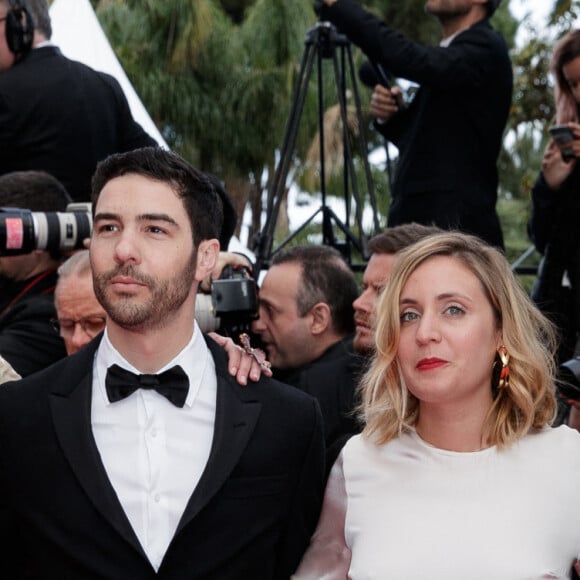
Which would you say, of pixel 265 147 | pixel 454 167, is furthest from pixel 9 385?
pixel 265 147

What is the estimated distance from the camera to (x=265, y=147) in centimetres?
1518

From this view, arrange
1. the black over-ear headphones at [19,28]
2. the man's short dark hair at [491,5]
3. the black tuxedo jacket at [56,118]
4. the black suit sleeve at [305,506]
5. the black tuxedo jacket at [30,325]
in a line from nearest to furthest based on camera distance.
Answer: the black suit sleeve at [305,506] < the black tuxedo jacket at [30,325] < the black over-ear headphones at [19,28] < the black tuxedo jacket at [56,118] < the man's short dark hair at [491,5]

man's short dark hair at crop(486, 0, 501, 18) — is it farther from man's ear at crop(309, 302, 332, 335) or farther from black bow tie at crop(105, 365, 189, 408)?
black bow tie at crop(105, 365, 189, 408)

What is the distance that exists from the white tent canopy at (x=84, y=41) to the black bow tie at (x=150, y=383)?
345 cm

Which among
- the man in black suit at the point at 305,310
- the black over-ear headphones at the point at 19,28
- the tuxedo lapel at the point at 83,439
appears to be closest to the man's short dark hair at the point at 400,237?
the man in black suit at the point at 305,310

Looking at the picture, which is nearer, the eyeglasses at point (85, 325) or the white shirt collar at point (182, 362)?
the white shirt collar at point (182, 362)

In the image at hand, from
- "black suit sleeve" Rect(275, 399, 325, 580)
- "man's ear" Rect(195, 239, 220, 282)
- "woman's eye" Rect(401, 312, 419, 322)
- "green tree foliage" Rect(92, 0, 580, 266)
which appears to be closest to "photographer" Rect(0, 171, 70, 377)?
"man's ear" Rect(195, 239, 220, 282)

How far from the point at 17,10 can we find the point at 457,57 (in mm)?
1505

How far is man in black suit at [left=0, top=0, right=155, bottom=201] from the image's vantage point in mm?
3777

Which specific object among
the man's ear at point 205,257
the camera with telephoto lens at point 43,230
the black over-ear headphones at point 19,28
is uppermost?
the black over-ear headphones at point 19,28

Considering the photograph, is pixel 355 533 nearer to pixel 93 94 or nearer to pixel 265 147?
pixel 93 94

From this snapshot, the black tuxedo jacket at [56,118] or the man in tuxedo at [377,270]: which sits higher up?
the black tuxedo jacket at [56,118]

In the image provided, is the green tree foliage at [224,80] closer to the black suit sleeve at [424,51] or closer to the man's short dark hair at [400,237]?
the black suit sleeve at [424,51]

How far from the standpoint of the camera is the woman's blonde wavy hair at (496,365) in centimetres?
242
